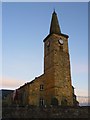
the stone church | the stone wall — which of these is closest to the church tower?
the stone church

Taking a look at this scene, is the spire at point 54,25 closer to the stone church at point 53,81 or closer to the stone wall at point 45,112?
the stone church at point 53,81

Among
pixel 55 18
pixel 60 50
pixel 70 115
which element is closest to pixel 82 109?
pixel 70 115

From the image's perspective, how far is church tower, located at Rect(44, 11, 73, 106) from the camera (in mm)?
34716

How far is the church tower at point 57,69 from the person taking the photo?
34.7 metres

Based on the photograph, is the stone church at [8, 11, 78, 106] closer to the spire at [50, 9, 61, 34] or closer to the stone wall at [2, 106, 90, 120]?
the spire at [50, 9, 61, 34]

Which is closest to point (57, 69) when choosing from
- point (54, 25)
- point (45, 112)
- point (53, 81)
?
point (53, 81)

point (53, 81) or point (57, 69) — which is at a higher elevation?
point (57, 69)

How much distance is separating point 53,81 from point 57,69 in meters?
2.36

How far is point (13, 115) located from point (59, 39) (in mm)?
20547

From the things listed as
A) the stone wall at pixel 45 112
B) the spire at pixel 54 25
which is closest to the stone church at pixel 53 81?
the spire at pixel 54 25

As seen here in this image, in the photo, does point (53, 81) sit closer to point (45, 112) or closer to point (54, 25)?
point (54, 25)

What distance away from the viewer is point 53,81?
1382 inches

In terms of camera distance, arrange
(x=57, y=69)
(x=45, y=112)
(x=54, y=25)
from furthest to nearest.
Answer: (x=54, y=25)
(x=57, y=69)
(x=45, y=112)

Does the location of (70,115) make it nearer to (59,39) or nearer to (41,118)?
(41,118)
